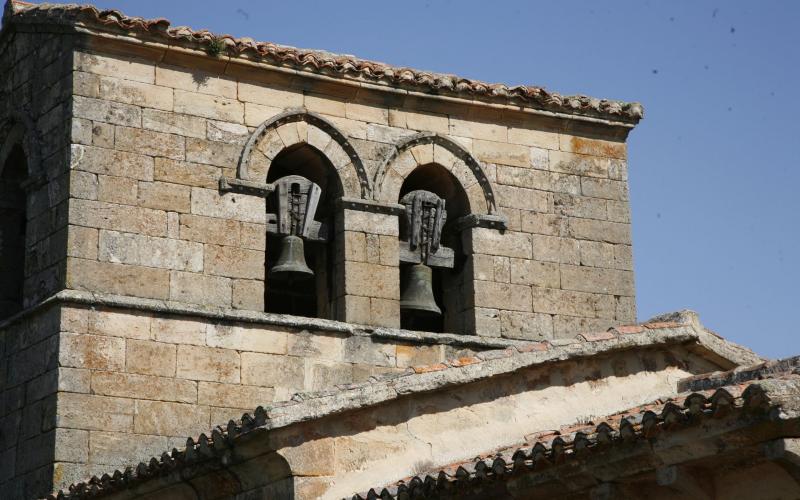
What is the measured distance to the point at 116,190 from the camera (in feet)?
44.7

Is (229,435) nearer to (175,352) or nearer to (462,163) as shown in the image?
(175,352)

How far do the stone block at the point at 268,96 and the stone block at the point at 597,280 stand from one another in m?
2.66

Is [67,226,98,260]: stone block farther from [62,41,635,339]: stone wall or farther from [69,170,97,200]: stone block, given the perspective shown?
[69,170,97,200]: stone block

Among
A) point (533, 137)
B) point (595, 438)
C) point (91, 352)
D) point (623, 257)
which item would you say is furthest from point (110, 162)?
point (595, 438)

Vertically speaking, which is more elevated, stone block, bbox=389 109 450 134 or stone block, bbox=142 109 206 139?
stone block, bbox=389 109 450 134

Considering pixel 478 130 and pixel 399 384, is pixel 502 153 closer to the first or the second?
pixel 478 130

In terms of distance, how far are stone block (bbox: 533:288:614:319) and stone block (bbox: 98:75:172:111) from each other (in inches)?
134

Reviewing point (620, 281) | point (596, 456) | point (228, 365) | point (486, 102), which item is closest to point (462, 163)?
point (486, 102)

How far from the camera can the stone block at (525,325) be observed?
1479 cm

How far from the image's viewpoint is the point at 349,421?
10.6 metres

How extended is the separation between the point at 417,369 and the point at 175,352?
315 centimetres

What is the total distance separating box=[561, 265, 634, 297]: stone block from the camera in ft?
50.1

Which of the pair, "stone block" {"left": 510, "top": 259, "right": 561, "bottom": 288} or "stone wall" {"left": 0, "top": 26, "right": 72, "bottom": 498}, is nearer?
"stone wall" {"left": 0, "top": 26, "right": 72, "bottom": 498}

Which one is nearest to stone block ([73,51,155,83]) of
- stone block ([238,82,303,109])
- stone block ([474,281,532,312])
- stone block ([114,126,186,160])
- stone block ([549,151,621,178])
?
stone block ([114,126,186,160])
